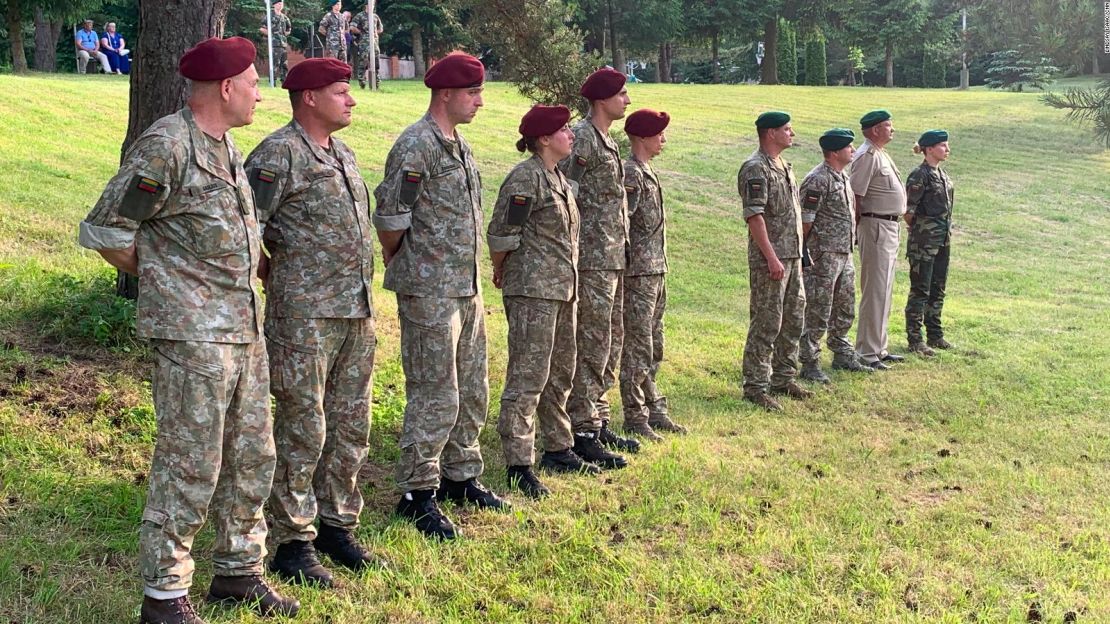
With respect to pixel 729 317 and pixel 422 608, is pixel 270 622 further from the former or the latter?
pixel 729 317

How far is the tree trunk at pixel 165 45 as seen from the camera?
602 cm

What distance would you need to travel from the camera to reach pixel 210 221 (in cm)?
373

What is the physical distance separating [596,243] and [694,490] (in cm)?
162

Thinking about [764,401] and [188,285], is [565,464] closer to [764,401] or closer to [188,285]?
[764,401]

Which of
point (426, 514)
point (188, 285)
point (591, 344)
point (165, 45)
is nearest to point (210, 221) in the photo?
point (188, 285)

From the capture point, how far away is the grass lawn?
428 cm

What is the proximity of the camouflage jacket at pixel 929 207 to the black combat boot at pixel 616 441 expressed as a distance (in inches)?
197

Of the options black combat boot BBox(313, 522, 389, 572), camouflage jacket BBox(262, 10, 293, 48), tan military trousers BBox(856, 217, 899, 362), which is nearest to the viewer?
black combat boot BBox(313, 522, 389, 572)

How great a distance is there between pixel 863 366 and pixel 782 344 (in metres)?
1.50

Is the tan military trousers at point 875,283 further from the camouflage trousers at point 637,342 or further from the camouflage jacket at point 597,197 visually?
the camouflage jacket at point 597,197

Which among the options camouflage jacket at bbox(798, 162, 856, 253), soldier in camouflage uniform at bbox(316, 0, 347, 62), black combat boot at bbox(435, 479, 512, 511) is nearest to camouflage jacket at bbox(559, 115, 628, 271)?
black combat boot at bbox(435, 479, 512, 511)

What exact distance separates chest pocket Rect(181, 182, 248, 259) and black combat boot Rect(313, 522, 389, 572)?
4.78 ft

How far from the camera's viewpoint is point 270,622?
12.8 feet

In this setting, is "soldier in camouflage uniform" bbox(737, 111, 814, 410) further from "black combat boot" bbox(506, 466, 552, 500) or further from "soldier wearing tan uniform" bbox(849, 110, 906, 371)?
"black combat boot" bbox(506, 466, 552, 500)
